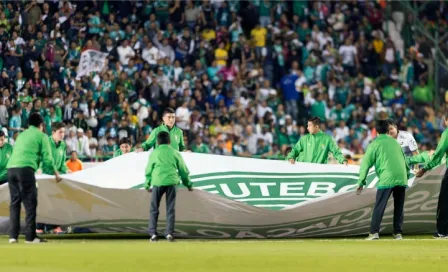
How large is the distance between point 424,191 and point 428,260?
576cm

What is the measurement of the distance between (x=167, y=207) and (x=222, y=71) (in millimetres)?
15183

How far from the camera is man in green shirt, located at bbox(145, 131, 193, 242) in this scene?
53.5ft

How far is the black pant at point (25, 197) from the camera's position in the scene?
1570 centimetres

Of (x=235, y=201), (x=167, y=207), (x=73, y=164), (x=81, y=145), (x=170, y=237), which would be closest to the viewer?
(x=170, y=237)

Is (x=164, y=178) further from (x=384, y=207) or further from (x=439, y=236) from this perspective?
(x=439, y=236)

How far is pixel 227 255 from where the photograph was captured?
12.9 metres

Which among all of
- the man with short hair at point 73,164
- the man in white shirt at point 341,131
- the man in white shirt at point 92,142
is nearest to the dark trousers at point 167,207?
the man with short hair at point 73,164

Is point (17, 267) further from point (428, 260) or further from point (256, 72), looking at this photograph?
point (256, 72)

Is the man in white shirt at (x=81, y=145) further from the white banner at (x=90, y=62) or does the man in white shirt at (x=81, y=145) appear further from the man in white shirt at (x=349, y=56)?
the man in white shirt at (x=349, y=56)

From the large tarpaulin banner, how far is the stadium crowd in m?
7.86

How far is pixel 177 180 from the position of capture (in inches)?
645

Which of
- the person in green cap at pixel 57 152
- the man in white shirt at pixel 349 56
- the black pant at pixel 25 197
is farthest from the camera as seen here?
the man in white shirt at pixel 349 56

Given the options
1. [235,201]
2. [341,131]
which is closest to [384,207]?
[235,201]

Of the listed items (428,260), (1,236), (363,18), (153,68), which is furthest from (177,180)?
(363,18)
